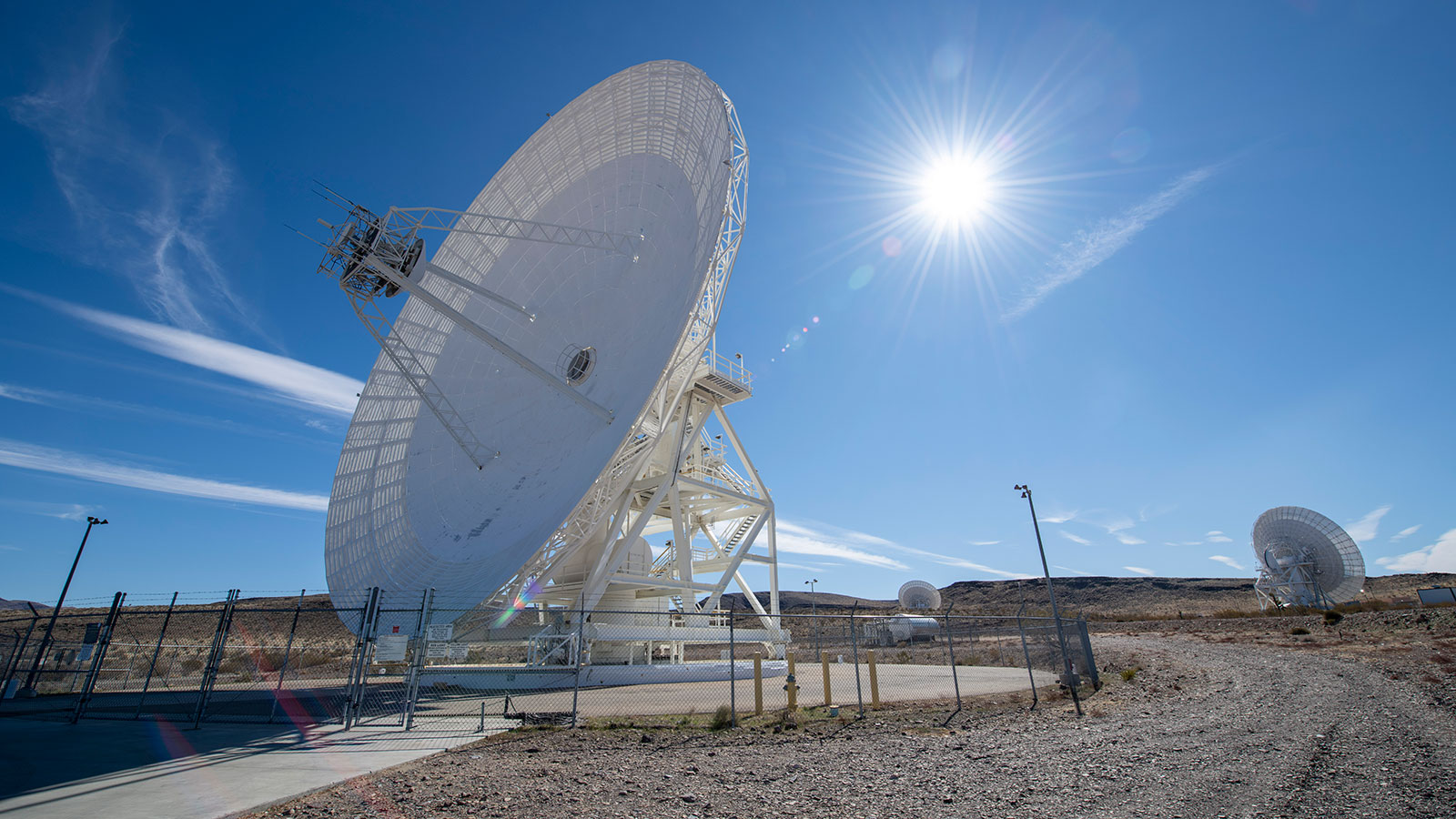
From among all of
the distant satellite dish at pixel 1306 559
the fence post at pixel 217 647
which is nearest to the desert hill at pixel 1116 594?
the distant satellite dish at pixel 1306 559

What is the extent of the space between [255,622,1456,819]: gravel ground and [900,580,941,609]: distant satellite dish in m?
67.9

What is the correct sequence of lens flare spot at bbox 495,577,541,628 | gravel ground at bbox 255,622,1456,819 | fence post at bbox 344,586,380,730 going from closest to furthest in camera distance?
gravel ground at bbox 255,622,1456,819
fence post at bbox 344,586,380,730
lens flare spot at bbox 495,577,541,628

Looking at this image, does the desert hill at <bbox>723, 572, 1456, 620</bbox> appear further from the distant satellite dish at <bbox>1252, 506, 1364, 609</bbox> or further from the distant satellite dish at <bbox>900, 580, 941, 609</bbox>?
the distant satellite dish at <bbox>1252, 506, 1364, 609</bbox>

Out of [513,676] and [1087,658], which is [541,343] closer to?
[513,676]

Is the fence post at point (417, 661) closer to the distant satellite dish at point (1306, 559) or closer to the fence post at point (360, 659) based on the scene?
the fence post at point (360, 659)

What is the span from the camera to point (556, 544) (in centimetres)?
2072

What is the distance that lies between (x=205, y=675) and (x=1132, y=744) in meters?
16.2

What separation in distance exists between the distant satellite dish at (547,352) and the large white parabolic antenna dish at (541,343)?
0.21ft

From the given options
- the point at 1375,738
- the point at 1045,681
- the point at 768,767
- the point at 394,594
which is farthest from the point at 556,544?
the point at 1375,738

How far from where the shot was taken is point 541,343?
2064 centimetres

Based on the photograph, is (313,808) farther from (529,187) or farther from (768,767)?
(529,187)

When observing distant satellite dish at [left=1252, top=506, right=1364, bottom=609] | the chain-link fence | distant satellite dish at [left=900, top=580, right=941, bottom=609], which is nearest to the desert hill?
distant satellite dish at [left=900, top=580, right=941, bottom=609]

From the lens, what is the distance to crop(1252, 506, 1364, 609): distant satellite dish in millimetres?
48594

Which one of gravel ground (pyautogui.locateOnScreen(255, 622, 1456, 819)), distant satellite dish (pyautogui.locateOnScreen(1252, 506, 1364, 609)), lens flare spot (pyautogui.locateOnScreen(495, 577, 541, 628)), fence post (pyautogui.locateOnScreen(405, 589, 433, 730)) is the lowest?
gravel ground (pyautogui.locateOnScreen(255, 622, 1456, 819))
